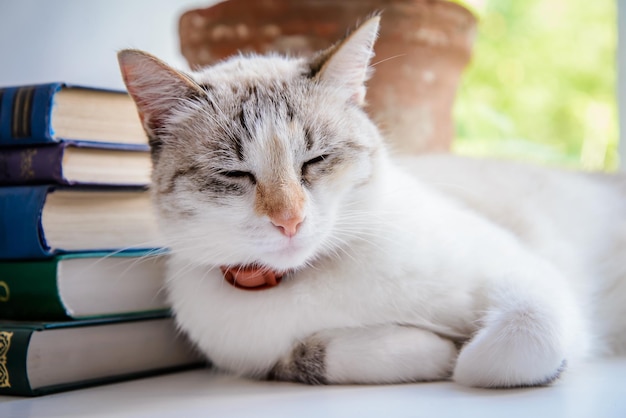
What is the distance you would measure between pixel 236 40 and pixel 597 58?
249cm

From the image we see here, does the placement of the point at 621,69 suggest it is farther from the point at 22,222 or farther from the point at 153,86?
the point at 22,222

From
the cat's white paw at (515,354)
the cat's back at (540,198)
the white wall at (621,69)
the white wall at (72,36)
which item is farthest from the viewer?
the white wall at (621,69)

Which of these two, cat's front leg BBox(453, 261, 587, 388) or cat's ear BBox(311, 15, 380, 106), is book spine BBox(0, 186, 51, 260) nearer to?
cat's ear BBox(311, 15, 380, 106)

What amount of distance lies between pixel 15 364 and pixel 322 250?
0.62 meters

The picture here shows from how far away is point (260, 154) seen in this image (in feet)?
3.80

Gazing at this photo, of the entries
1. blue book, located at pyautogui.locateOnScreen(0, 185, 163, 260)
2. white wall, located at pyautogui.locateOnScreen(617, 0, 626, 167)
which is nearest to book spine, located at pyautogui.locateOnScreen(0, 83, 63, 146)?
blue book, located at pyautogui.locateOnScreen(0, 185, 163, 260)

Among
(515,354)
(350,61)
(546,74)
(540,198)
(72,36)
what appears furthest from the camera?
(546,74)

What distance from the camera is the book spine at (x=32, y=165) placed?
131 centimetres

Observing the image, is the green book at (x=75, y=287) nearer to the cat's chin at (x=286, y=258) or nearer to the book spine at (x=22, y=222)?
the book spine at (x=22, y=222)

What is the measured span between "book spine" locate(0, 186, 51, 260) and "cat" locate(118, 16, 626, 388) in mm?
240

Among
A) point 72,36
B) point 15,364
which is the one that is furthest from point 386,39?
point 15,364

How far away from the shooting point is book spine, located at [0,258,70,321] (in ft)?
4.26

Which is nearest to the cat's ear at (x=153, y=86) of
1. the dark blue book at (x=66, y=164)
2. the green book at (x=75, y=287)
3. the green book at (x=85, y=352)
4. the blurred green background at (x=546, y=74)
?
the dark blue book at (x=66, y=164)

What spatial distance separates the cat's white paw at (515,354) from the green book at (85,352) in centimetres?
68
